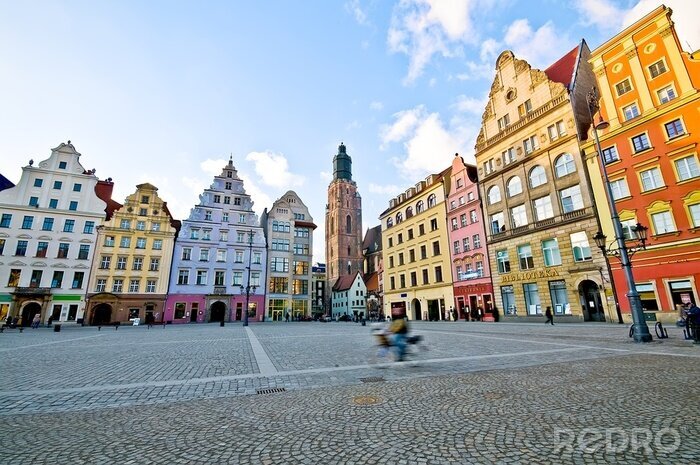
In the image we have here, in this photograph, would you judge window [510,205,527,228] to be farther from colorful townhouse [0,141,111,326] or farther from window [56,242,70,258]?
window [56,242,70,258]

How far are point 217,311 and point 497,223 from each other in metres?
37.9

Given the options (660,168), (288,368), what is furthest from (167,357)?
(660,168)

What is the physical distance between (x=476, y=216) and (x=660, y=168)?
52.4 ft

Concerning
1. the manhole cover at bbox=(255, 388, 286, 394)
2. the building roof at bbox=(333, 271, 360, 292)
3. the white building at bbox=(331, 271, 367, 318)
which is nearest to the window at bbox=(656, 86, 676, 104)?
the manhole cover at bbox=(255, 388, 286, 394)

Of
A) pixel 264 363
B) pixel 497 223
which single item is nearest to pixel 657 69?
pixel 497 223

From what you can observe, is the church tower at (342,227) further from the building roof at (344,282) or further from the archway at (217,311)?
the archway at (217,311)

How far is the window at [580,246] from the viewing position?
25.3 meters

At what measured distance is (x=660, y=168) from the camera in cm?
2158

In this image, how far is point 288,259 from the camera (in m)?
50.1

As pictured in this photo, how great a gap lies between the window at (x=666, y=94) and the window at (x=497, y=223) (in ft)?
47.3

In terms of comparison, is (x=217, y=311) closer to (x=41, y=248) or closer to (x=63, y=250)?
(x=63, y=250)

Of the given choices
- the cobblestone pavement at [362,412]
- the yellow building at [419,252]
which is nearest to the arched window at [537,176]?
the yellow building at [419,252]

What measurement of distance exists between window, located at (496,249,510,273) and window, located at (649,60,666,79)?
17132mm

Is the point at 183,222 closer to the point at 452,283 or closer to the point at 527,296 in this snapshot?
the point at 452,283
